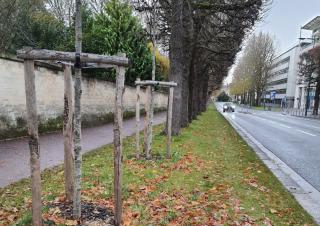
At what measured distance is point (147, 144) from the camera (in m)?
8.35

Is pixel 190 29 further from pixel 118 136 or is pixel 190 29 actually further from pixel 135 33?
pixel 118 136

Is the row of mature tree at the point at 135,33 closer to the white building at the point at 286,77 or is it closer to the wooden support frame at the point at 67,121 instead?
the wooden support frame at the point at 67,121

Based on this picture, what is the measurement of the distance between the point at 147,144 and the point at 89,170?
1724mm

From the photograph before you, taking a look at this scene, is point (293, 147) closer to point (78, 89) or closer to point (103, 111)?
point (103, 111)

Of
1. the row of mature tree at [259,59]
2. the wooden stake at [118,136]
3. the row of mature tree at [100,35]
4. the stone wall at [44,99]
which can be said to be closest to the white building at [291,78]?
the row of mature tree at [259,59]

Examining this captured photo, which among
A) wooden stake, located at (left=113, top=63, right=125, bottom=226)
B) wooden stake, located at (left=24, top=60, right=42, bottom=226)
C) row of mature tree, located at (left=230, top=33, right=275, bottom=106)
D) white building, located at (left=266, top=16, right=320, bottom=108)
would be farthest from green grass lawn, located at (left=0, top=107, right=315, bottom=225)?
white building, located at (left=266, top=16, right=320, bottom=108)

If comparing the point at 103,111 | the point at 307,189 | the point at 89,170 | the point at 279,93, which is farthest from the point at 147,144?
the point at 279,93

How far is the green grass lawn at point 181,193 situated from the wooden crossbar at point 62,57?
6.46 feet

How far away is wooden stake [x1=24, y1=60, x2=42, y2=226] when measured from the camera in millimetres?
3811

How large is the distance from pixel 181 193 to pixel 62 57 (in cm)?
312

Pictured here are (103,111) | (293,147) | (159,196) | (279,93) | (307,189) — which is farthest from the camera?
(279,93)

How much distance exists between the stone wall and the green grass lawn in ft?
11.2

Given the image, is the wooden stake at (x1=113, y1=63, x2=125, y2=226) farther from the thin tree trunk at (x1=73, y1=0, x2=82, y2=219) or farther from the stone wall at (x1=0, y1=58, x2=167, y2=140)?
the stone wall at (x1=0, y1=58, x2=167, y2=140)

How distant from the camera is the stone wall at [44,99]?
34.1ft
